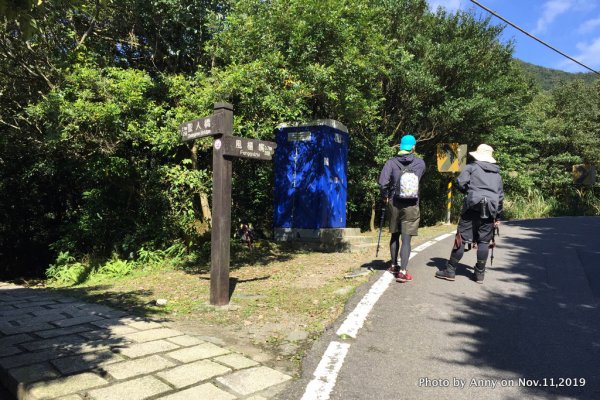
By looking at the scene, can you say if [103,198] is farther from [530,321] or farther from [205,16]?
[530,321]

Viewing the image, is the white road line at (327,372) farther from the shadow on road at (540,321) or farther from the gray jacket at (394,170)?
the gray jacket at (394,170)

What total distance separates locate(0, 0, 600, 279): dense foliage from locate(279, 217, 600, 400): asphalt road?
3.72 metres

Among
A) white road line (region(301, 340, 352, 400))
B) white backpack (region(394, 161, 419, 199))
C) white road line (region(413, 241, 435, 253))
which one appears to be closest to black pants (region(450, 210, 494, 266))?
white backpack (region(394, 161, 419, 199))

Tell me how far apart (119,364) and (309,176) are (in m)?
6.66

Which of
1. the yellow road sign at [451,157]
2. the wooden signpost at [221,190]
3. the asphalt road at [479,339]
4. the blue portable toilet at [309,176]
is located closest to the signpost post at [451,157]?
the yellow road sign at [451,157]

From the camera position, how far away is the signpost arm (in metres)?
5.30

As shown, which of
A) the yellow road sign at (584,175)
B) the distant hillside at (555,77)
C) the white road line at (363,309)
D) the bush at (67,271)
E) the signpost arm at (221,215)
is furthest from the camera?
the distant hillside at (555,77)

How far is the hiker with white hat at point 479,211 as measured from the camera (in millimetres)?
5598

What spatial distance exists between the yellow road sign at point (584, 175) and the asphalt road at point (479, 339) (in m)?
16.4

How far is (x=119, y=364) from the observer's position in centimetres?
345

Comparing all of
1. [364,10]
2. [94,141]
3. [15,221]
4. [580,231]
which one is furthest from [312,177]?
[15,221]

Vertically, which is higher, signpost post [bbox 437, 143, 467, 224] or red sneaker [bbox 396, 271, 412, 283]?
signpost post [bbox 437, 143, 467, 224]

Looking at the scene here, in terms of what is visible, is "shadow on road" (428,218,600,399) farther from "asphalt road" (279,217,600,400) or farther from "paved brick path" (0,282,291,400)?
"paved brick path" (0,282,291,400)

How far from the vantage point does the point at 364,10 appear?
345 inches
